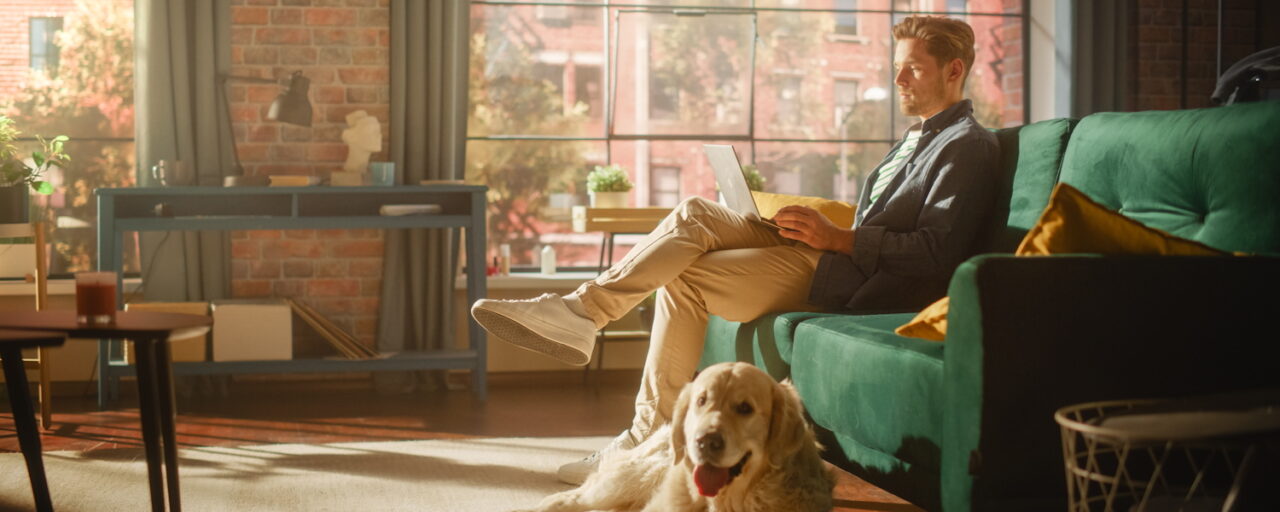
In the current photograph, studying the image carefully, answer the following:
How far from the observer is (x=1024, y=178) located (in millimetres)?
2725

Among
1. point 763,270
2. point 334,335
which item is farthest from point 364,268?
point 763,270

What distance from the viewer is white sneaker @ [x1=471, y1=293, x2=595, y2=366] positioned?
2.65 m

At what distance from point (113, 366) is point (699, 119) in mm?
2379

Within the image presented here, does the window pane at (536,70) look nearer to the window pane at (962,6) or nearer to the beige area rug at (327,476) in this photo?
the window pane at (962,6)

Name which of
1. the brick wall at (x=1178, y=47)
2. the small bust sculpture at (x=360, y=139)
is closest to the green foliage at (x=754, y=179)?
the small bust sculpture at (x=360, y=139)

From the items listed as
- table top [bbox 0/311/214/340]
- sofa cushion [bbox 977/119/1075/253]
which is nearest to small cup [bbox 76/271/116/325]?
table top [bbox 0/311/214/340]

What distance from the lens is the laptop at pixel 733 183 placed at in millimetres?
2947

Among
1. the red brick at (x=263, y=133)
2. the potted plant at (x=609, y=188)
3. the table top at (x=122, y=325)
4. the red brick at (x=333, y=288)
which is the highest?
the red brick at (x=263, y=133)

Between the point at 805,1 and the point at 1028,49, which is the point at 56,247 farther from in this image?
the point at 1028,49

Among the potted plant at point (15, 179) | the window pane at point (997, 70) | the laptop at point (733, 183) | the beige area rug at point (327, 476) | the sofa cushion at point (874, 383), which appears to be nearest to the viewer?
the sofa cushion at point (874, 383)

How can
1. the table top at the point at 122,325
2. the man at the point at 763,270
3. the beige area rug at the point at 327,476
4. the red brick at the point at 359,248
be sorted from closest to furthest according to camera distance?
the table top at the point at 122,325 → the beige area rug at the point at 327,476 → the man at the point at 763,270 → the red brick at the point at 359,248

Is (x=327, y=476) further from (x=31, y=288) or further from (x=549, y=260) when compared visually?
(x=31, y=288)

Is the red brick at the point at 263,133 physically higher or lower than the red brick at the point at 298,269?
higher

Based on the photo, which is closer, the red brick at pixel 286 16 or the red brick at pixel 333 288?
the red brick at pixel 286 16
